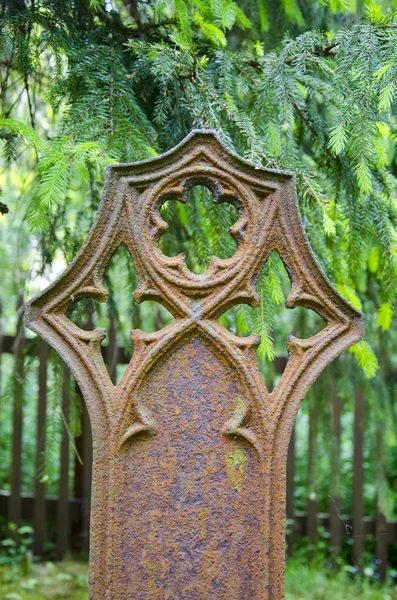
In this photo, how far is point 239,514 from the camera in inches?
56.6

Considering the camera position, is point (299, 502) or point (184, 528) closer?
point (184, 528)

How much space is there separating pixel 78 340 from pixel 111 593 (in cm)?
58

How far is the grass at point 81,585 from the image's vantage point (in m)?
3.74

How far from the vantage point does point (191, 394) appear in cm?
147

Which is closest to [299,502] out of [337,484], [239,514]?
[337,484]

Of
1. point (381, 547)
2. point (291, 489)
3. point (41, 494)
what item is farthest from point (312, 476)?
point (41, 494)

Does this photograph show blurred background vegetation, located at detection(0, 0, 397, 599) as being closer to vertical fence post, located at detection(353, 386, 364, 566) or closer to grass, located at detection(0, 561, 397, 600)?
grass, located at detection(0, 561, 397, 600)

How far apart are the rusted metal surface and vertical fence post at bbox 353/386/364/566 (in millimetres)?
3235

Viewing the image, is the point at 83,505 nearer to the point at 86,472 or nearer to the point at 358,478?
the point at 86,472

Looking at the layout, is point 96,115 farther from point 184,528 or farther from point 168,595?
point 168,595

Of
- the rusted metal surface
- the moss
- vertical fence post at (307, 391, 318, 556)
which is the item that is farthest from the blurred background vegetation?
vertical fence post at (307, 391, 318, 556)

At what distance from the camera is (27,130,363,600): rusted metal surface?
4.65 feet

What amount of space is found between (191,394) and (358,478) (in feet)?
11.6

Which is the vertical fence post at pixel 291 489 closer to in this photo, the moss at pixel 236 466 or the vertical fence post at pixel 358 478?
Result: the vertical fence post at pixel 358 478
